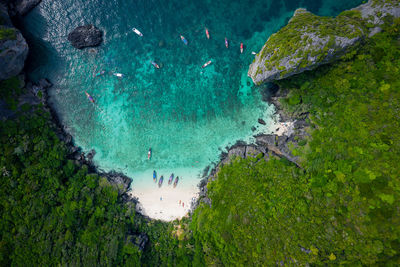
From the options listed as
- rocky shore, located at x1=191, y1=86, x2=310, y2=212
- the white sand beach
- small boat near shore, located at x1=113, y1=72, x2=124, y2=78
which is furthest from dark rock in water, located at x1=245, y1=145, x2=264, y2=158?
small boat near shore, located at x1=113, y1=72, x2=124, y2=78

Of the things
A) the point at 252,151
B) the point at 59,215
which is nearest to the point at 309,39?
the point at 252,151

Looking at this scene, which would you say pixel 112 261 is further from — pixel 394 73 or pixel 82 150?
pixel 394 73

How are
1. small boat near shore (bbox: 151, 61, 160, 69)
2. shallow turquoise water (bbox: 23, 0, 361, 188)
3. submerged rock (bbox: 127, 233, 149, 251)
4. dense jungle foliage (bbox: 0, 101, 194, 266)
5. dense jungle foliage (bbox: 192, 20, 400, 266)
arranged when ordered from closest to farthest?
dense jungle foliage (bbox: 192, 20, 400, 266)
dense jungle foliage (bbox: 0, 101, 194, 266)
submerged rock (bbox: 127, 233, 149, 251)
shallow turquoise water (bbox: 23, 0, 361, 188)
small boat near shore (bbox: 151, 61, 160, 69)

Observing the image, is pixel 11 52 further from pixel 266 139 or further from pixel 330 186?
pixel 330 186

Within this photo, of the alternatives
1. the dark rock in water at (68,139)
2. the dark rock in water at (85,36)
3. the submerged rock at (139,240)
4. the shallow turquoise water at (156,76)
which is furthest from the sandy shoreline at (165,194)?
the dark rock in water at (85,36)

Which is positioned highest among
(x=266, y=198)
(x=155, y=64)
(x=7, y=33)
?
(x=155, y=64)

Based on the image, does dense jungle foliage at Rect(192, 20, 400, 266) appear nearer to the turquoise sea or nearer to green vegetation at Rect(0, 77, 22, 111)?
the turquoise sea
